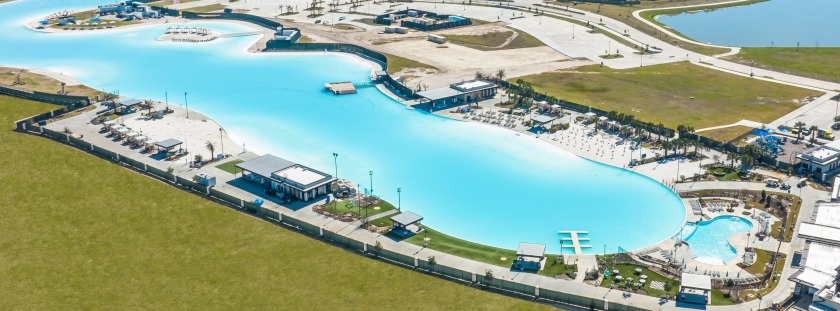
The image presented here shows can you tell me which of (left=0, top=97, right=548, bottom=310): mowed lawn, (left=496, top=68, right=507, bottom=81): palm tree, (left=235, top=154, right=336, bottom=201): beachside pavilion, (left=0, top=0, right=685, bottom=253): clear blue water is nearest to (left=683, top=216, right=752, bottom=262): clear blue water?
(left=0, top=0, right=685, bottom=253): clear blue water

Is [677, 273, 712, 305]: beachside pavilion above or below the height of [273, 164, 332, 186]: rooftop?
below

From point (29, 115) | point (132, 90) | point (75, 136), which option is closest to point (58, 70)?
point (132, 90)

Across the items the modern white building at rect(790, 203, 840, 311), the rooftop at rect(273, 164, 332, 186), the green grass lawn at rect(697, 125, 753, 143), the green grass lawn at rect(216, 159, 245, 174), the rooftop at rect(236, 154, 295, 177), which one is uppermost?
the green grass lawn at rect(697, 125, 753, 143)

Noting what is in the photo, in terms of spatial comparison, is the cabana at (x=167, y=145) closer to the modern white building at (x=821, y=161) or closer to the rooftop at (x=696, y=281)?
the rooftop at (x=696, y=281)

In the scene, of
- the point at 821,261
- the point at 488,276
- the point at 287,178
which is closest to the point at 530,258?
the point at 488,276

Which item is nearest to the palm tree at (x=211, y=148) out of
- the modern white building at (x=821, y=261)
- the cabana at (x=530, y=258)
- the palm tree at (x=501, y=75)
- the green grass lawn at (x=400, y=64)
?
the cabana at (x=530, y=258)

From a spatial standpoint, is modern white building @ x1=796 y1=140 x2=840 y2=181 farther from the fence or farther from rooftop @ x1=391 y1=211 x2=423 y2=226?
rooftop @ x1=391 y1=211 x2=423 y2=226
